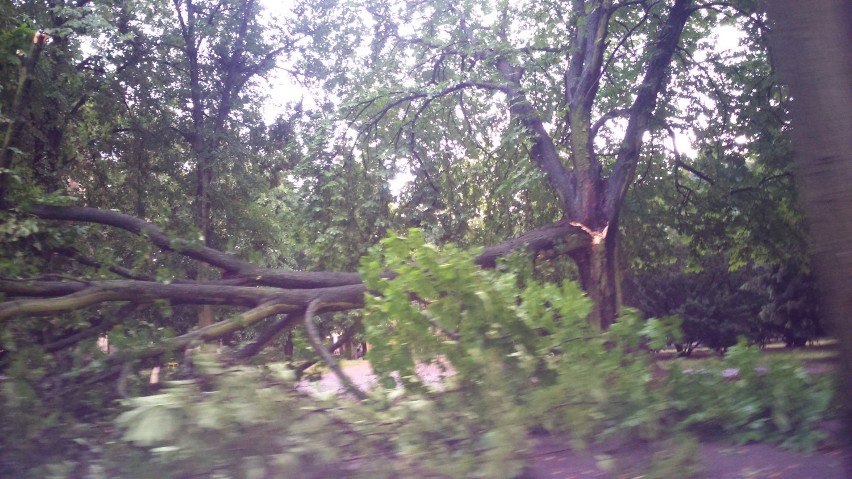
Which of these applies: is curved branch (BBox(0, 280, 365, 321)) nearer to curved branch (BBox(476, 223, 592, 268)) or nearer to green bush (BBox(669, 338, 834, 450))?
curved branch (BBox(476, 223, 592, 268))

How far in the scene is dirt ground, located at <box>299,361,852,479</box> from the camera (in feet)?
14.5

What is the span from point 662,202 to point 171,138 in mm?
9648

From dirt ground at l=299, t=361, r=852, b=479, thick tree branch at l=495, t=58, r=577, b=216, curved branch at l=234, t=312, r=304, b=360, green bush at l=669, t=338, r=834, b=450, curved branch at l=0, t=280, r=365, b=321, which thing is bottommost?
dirt ground at l=299, t=361, r=852, b=479

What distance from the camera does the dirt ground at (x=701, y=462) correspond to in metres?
Result: 4.43

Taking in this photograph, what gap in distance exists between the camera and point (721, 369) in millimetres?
5734

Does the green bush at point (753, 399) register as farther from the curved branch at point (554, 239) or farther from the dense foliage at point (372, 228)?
the curved branch at point (554, 239)

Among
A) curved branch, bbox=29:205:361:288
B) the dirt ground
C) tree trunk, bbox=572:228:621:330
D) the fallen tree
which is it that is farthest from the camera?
tree trunk, bbox=572:228:621:330

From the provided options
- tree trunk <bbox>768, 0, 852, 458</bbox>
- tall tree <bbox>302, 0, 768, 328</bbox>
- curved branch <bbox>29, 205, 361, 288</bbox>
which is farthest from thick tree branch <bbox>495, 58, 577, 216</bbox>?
tree trunk <bbox>768, 0, 852, 458</bbox>

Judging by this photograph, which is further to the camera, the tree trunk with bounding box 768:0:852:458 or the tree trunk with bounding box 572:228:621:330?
the tree trunk with bounding box 572:228:621:330

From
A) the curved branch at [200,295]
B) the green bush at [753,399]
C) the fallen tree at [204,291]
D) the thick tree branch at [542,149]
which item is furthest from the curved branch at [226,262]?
the green bush at [753,399]

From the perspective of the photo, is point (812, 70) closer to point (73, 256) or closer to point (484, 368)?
point (484, 368)

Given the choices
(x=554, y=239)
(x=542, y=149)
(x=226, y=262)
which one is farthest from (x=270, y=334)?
(x=542, y=149)

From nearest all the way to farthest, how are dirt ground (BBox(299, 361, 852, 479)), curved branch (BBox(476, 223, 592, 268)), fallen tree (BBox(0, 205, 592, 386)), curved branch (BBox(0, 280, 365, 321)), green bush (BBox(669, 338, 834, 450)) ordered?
dirt ground (BBox(299, 361, 852, 479)), green bush (BBox(669, 338, 834, 450)), fallen tree (BBox(0, 205, 592, 386)), curved branch (BBox(0, 280, 365, 321)), curved branch (BBox(476, 223, 592, 268))

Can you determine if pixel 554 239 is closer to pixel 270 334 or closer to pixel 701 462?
pixel 270 334
